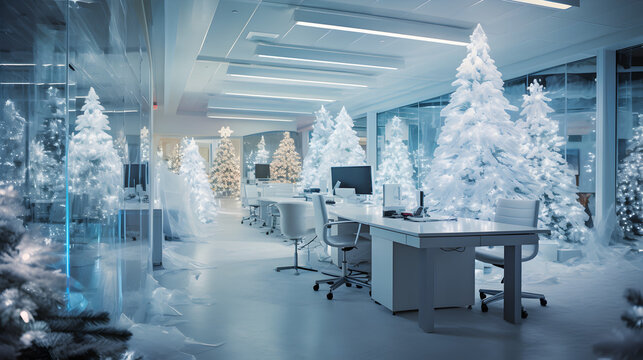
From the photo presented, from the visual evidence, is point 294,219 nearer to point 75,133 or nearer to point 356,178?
point 356,178

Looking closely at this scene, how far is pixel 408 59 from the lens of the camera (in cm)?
840

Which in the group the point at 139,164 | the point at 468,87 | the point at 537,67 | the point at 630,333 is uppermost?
the point at 537,67

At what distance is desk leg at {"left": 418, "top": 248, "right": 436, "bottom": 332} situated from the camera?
344 centimetres

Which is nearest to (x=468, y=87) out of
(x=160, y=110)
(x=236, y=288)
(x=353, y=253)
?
(x=353, y=253)

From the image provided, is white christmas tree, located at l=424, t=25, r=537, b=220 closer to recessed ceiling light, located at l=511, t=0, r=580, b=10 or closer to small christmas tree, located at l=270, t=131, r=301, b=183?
recessed ceiling light, located at l=511, t=0, r=580, b=10

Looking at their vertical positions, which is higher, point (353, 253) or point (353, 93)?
point (353, 93)

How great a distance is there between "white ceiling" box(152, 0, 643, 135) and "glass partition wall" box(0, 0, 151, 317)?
3.50m

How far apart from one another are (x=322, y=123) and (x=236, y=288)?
9.37 metres

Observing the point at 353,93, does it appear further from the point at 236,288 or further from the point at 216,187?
the point at 216,187

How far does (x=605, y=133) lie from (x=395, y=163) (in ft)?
21.4

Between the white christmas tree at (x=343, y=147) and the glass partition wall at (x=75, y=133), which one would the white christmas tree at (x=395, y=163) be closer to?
the white christmas tree at (x=343, y=147)

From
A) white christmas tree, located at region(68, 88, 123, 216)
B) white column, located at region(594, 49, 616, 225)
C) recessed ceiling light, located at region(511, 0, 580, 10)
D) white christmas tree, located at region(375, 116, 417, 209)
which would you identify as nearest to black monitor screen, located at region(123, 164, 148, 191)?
white christmas tree, located at region(68, 88, 123, 216)

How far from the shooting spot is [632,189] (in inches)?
275

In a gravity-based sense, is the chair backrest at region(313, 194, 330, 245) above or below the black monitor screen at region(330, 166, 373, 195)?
below
